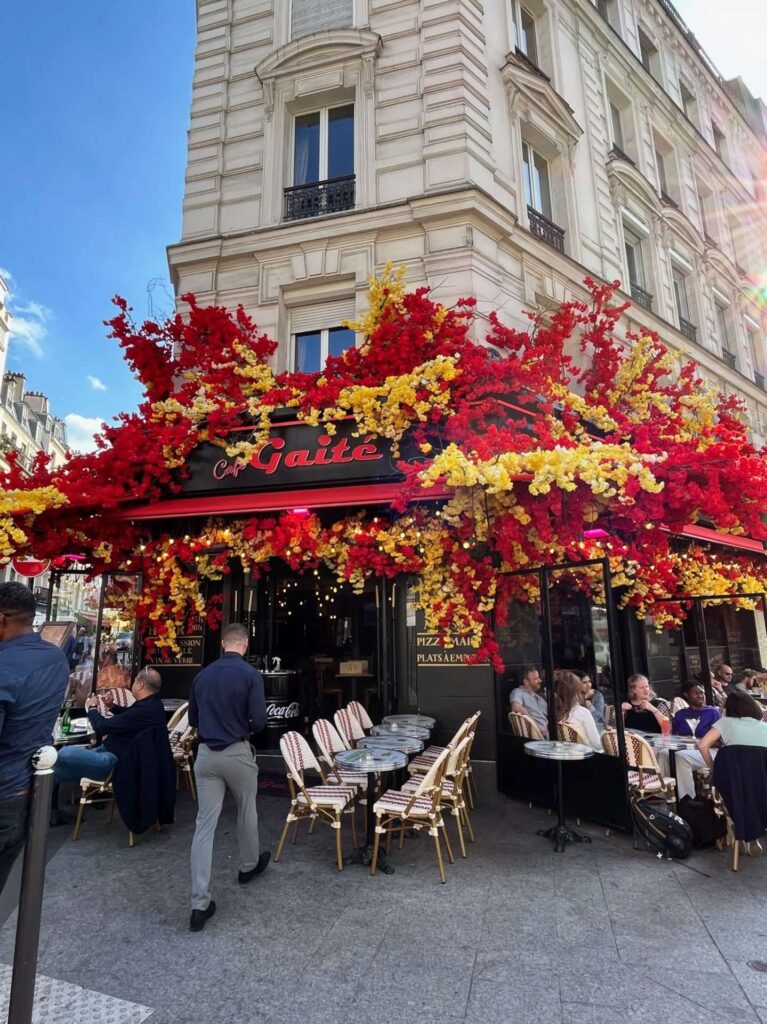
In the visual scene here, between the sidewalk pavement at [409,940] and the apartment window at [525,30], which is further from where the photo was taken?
the apartment window at [525,30]

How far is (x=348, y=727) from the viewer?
21.5 feet

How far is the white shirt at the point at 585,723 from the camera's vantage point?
5.75 meters

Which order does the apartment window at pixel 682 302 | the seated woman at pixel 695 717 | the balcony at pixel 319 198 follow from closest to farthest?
the seated woman at pixel 695 717, the balcony at pixel 319 198, the apartment window at pixel 682 302

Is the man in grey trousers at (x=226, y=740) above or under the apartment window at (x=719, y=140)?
under

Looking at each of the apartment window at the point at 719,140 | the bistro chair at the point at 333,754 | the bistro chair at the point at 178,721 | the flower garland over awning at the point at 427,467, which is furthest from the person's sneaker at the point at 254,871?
the apartment window at the point at 719,140

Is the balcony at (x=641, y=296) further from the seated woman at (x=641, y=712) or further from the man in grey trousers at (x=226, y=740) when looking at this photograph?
the man in grey trousers at (x=226, y=740)

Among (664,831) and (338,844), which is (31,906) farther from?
(664,831)

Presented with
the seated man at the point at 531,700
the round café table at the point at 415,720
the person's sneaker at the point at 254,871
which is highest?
the seated man at the point at 531,700

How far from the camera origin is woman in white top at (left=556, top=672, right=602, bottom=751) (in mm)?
5789

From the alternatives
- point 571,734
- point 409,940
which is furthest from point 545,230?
point 409,940

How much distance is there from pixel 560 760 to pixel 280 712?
448 centimetres

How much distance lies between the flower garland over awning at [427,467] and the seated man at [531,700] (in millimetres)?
859

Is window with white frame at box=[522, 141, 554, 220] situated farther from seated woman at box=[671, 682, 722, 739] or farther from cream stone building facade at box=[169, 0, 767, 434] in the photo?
seated woman at box=[671, 682, 722, 739]

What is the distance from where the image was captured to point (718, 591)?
9.36m
